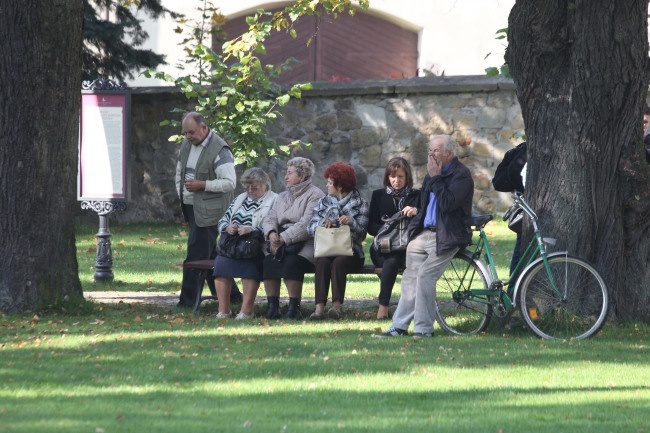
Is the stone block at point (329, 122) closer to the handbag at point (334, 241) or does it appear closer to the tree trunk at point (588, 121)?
the handbag at point (334, 241)

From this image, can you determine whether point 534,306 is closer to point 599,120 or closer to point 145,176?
point 599,120

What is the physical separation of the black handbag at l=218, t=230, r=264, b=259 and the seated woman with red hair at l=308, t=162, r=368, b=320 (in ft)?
1.66

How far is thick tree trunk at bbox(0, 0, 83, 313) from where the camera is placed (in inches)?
390

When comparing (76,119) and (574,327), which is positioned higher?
(76,119)

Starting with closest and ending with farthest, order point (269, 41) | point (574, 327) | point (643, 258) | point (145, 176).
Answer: point (574, 327), point (643, 258), point (145, 176), point (269, 41)

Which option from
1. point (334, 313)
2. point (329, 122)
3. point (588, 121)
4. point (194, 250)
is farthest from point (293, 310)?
point (329, 122)

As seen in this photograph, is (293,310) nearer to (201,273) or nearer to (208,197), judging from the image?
(201,273)

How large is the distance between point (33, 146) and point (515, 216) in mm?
3940

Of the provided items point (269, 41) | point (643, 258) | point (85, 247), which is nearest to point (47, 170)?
point (643, 258)

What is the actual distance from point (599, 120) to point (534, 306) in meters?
1.51

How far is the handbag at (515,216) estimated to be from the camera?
966cm

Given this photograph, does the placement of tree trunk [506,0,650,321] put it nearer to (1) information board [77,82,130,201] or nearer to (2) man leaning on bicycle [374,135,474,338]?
(2) man leaning on bicycle [374,135,474,338]

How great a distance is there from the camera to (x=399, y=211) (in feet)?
32.7

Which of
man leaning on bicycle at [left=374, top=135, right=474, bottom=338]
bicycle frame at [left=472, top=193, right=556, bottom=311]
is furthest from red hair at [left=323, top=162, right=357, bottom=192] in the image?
bicycle frame at [left=472, top=193, right=556, bottom=311]
